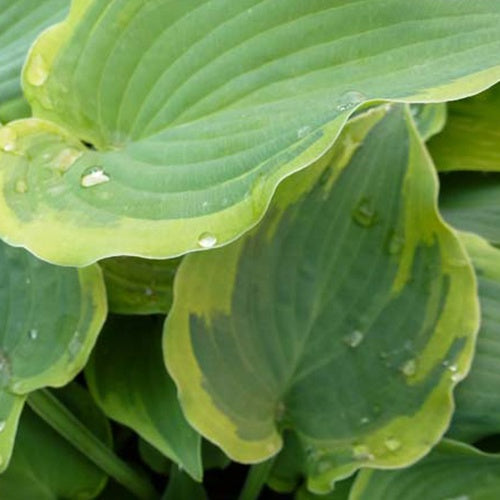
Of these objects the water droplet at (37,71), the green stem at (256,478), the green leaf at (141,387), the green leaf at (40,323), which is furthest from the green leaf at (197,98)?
the green stem at (256,478)

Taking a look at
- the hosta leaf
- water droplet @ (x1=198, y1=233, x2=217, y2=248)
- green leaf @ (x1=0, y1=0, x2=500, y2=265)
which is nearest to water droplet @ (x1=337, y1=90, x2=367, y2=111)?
green leaf @ (x1=0, y1=0, x2=500, y2=265)

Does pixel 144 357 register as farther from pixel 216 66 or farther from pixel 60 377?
pixel 216 66

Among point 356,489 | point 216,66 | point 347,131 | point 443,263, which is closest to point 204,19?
point 216,66

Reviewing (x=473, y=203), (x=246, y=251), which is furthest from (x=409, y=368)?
(x=473, y=203)

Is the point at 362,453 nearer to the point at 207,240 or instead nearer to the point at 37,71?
the point at 207,240

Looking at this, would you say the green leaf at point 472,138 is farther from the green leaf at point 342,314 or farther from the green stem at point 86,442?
the green stem at point 86,442

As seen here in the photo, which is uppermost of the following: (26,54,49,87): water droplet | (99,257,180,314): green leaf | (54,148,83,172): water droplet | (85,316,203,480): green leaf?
(26,54,49,87): water droplet

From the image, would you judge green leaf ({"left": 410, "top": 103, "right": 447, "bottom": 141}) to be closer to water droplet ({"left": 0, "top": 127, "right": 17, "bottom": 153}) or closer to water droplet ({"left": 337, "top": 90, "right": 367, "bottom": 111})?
water droplet ({"left": 337, "top": 90, "right": 367, "bottom": 111})
